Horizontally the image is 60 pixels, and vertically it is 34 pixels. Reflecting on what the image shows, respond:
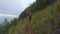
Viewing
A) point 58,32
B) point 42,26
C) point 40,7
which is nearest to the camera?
point 58,32

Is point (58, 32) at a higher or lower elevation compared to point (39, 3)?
lower

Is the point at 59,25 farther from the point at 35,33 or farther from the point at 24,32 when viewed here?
the point at 24,32

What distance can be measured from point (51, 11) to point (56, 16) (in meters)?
A: 0.94

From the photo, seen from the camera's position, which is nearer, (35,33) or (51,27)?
(51,27)

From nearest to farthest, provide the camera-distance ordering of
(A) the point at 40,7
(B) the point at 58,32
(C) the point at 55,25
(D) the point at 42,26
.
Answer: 1. (B) the point at 58,32
2. (C) the point at 55,25
3. (D) the point at 42,26
4. (A) the point at 40,7

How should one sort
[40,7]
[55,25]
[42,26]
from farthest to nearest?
1. [40,7]
2. [42,26]
3. [55,25]

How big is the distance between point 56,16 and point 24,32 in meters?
4.24

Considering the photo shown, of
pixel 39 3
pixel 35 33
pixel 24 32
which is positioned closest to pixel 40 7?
pixel 39 3

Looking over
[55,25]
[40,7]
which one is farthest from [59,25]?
[40,7]

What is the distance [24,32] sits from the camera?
16.0 m

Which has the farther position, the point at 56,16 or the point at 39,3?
the point at 39,3

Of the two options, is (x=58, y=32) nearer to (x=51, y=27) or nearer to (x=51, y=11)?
(x=51, y=27)

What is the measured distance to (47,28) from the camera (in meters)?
12.2

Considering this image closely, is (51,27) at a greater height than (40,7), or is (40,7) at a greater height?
(40,7)
